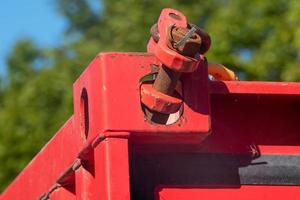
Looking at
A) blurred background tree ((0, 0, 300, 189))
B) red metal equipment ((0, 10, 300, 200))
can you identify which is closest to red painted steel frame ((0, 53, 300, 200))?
red metal equipment ((0, 10, 300, 200))

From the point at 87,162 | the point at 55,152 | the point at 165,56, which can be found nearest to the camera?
the point at 165,56

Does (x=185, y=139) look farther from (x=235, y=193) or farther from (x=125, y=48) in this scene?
(x=125, y=48)

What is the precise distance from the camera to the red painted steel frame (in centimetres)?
236

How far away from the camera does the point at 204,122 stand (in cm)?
242

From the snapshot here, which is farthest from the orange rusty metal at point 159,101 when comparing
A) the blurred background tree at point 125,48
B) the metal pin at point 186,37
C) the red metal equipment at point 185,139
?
the blurred background tree at point 125,48

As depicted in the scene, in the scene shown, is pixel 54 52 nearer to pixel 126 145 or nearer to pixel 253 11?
pixel 253 11

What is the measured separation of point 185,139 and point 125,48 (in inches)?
636

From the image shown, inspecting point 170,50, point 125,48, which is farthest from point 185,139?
point 125,48

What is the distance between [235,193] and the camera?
2.50m

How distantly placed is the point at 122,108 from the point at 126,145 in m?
0.09

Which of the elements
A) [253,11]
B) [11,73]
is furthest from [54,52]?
[253,11]

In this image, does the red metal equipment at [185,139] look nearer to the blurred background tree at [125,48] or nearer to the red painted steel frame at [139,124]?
the red painted steel frame at [139,124]

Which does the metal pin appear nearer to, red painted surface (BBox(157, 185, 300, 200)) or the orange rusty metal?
the orange rusty metal

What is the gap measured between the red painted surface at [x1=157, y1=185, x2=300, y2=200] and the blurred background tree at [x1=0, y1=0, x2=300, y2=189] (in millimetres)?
6065
